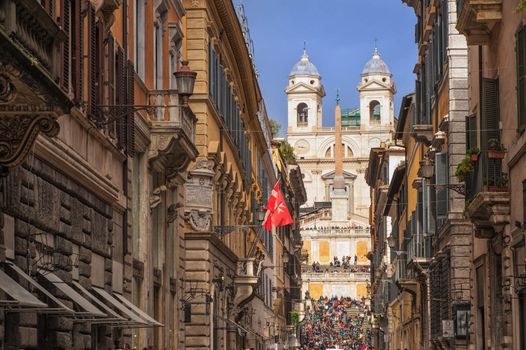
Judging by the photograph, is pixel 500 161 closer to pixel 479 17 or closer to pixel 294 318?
pixel 479 17

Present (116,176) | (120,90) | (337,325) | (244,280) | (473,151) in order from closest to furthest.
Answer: (120,90) → (116,176) → (473,151) → (244,280) → (337,325)

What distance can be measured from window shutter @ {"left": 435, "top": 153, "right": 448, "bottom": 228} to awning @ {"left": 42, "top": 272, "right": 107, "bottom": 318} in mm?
15646

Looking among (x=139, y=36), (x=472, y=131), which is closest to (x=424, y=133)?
(x=472, y=131)

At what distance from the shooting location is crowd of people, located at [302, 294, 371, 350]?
135 m

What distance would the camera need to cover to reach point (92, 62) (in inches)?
853

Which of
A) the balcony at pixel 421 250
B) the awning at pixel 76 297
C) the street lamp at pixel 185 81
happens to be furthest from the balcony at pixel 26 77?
the balcony at pixel 421 250

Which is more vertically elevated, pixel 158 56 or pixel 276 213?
pixel 158 56

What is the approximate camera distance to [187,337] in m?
38.2

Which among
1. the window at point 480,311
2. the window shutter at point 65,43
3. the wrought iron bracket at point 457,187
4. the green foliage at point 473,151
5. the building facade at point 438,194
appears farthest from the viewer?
the building facade at point 438,194

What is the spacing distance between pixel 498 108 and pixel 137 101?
20.4 ft

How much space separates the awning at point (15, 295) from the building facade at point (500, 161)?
8.77 m

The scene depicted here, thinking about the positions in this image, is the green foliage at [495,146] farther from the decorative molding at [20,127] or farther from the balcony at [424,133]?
the balcony at [424,133]

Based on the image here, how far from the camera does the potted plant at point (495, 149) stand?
2361cm

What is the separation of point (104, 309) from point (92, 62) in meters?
3.44
